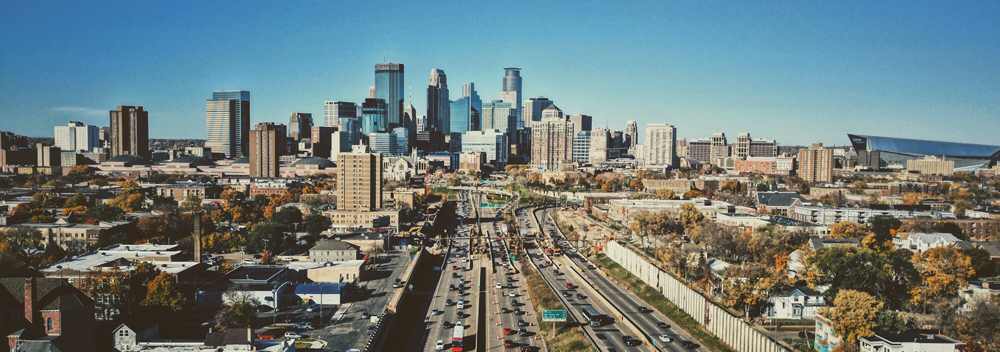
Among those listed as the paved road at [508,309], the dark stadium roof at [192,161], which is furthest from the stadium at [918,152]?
the dark stadium roof at [192,161]

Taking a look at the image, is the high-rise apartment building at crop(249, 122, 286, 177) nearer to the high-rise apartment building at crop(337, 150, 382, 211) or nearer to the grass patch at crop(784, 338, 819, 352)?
the high-rise apartment building at crop(337, 150, 382, 211)

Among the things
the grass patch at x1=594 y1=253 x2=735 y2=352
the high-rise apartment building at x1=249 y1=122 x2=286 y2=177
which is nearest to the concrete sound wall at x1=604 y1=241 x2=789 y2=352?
the grass patch at x1=594 y1=253 x2=735 y2=352

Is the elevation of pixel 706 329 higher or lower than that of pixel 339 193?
lower

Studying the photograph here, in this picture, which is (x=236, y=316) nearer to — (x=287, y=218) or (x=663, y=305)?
(x=663, y=305)

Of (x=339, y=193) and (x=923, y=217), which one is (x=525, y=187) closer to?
(x=339, y=193)

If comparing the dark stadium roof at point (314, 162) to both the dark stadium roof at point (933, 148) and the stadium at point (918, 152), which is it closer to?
the stadium at point (918, 152)

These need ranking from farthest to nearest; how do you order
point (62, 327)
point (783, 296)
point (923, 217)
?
point (923, 217) < point (783, 296) < point (62, 327)

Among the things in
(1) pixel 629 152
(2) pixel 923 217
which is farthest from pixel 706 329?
(1) pixel 629 152
